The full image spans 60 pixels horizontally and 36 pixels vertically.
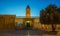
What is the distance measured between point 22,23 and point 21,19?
1.96m

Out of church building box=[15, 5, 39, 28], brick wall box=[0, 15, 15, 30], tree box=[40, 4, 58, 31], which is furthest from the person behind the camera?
church building box=[15, 5, 39, 28]

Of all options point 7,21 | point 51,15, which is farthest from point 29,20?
point 51,15

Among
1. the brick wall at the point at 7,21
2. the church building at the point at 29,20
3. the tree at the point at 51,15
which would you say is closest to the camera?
the tree at the point at 51,15

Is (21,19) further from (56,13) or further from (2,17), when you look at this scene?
(56,13)

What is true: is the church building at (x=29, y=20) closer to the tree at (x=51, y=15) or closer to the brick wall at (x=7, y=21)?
the brick wall at (x=7, y=21)

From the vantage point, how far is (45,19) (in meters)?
30.2

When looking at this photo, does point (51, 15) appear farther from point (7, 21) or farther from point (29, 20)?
point (29, 20)

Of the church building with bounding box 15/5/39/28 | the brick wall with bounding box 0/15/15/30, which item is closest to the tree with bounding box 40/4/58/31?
the brick wall with bounding box 0/15/15/30

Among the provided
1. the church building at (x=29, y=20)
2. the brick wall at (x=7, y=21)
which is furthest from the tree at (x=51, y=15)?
the church building at (x=29, y=20)

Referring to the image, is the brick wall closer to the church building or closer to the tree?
the church building

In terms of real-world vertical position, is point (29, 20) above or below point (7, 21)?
above

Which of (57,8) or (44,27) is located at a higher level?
(57,8)

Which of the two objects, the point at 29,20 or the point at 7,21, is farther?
the point at 29,20

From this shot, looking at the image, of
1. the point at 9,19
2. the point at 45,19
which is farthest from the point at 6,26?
the point at 45,19
